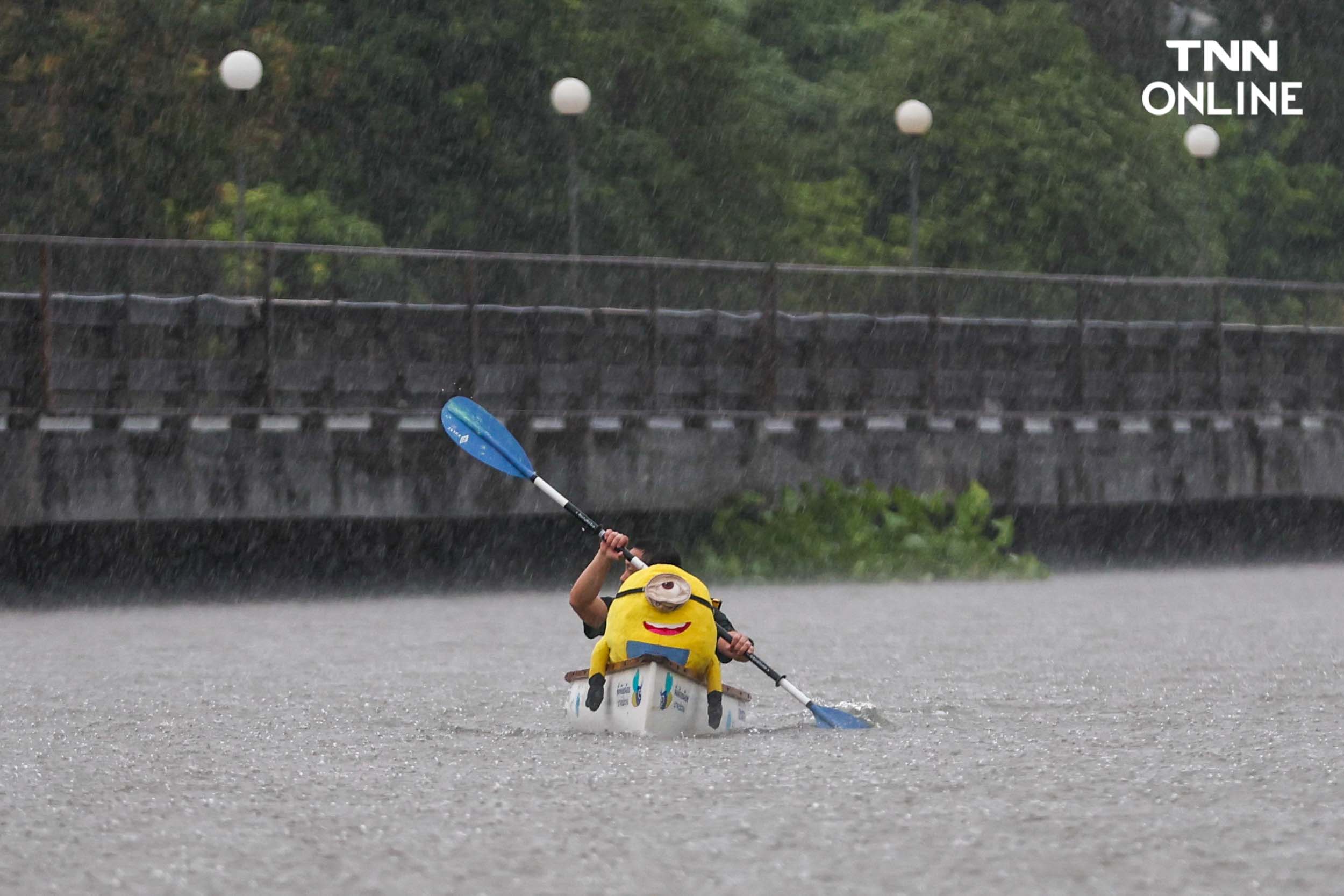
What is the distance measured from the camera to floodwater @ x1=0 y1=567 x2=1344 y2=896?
22.2 feet

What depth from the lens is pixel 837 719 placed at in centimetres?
1048

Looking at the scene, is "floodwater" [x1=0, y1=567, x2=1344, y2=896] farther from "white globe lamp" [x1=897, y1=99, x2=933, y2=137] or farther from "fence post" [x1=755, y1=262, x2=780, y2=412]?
"white globe lamp" [x1=897, y1=99, x2=933, y2=137]

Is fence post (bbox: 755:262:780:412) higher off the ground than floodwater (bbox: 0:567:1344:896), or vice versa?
fence post (bbox: 755:262:780:412)

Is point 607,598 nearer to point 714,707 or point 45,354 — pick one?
point 714,707

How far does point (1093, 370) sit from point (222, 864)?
17218mm

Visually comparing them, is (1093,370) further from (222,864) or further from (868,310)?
(222,864)

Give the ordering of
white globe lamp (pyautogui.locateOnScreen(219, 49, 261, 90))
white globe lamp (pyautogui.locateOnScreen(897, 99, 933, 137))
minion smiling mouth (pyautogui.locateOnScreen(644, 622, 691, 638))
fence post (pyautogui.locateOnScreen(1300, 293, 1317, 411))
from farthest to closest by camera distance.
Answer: white globe lamp (pyautogui.locateOnScreen(897, 99, 933, 137)) → white globe lamp (pyautogui.locateOnScreen(219, 49, 261, 90)) → fence post (pyautogui.locateOnScreen(1300, 293, 1317, 411)) → minion smiling mouth (pyautogui.locateOnScreen(644, 622, 691, 638))

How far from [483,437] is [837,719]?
2.70 m

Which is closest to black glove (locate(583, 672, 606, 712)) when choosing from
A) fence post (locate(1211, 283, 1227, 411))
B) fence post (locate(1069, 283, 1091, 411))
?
fence post (locate(1069, 283, 1091, 411))

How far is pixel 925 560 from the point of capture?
70.5 ft

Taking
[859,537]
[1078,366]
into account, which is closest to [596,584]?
[859,537]

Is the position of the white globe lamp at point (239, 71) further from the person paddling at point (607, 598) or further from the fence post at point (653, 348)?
the person paddling at point (607, 598)

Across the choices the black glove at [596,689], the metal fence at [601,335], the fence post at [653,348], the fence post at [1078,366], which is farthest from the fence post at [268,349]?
the black glove at [596,689]

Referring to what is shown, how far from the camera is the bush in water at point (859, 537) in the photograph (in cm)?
2080
